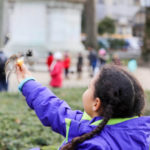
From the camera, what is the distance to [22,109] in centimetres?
809

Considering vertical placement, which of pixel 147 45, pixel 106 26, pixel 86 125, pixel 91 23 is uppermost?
pixel 86 125

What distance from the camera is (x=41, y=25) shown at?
68.2 feet

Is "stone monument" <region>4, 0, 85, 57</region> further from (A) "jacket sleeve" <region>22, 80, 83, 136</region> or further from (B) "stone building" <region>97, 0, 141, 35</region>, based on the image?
(B) "stone building" <region>97, 0, 141, 35</region>

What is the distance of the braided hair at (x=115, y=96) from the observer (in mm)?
2062

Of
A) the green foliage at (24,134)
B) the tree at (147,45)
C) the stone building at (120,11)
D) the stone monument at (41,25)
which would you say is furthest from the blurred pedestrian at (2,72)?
the stone building at (120,11)

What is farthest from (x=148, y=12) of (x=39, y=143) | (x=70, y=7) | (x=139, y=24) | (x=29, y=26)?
(x=139, y=24)

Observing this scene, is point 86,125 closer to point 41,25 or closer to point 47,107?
point 47,107

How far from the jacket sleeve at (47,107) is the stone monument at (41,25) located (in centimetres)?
1838

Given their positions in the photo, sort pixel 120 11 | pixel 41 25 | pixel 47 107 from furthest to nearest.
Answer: pixel 120 11, pixel 41 25, pixel 47 107

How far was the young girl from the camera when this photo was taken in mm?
2055

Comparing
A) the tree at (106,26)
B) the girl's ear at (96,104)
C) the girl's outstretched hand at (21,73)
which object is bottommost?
the tree at (106,26)

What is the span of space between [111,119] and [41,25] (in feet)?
62.3

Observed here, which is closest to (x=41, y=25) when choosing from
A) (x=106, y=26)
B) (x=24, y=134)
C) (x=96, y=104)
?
(x=24, y=134)

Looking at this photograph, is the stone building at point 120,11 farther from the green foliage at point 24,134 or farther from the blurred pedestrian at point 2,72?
the green foliage at point 24,134
